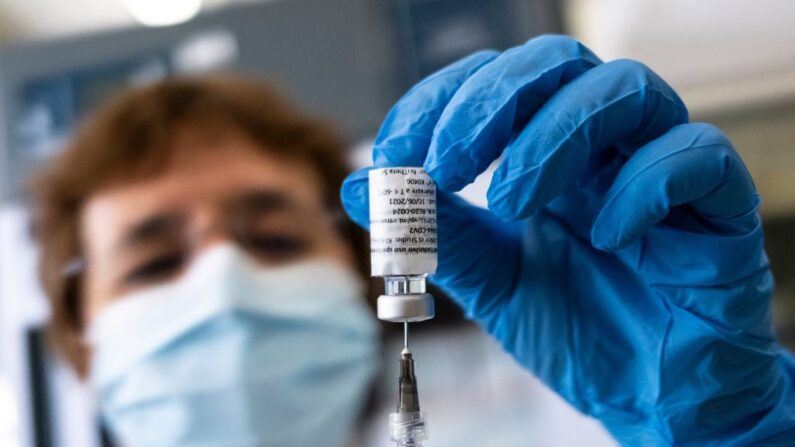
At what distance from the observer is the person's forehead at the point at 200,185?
5.02 feet

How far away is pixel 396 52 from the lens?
159cm

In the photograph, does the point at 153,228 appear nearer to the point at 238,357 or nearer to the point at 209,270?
the point at 209,270

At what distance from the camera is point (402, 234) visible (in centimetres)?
71

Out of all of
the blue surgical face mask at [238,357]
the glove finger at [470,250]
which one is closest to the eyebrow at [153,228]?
the blue surgical face mask at [238,357]

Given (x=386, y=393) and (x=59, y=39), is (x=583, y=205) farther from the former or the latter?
(x=59, y=39)

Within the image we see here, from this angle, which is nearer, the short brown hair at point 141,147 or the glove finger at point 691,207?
the glove finger at point 691,207

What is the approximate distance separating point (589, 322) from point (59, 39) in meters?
1.51

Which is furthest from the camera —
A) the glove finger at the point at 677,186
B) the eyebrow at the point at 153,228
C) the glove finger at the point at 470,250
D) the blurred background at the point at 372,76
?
the eyebrow at the point at 153,228

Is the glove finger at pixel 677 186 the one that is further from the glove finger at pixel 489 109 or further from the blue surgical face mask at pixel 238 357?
the blue surgical face mask at pixel 238 357

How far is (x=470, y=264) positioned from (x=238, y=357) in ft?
2.39

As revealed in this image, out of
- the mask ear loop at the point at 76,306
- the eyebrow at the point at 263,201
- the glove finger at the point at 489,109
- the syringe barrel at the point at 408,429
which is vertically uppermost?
the eyebrow at the point at 263,201

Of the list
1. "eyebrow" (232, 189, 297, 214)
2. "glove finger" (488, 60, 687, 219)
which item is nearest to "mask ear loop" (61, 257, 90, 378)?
"eyebrow" (232, 189, 297, 214)

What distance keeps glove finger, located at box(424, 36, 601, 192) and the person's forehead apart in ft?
2.93

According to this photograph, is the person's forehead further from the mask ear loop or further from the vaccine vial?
the vaccine vial
